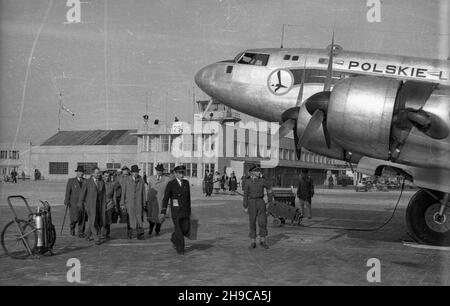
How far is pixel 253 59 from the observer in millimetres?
15594

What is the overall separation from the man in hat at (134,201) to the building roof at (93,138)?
61710 millimetres

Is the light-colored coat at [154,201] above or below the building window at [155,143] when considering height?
below

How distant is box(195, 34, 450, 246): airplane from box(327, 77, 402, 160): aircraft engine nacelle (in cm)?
2

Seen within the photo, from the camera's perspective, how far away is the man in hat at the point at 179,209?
10.2m

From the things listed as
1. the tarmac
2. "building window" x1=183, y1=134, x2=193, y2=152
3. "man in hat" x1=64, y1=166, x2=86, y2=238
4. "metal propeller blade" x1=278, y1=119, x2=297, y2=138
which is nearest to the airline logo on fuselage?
"metal propeller blade" x1=278, y1=119, x2=297, y2=138

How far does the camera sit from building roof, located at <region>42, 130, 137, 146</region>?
75.6 metres

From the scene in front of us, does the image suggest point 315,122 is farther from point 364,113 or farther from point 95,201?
point 95,201

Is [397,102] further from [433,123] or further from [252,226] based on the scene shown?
[252,226]

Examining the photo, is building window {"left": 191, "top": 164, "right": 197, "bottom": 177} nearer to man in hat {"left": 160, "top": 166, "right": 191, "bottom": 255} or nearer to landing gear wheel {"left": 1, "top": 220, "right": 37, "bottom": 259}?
landing gear wheel {"left": 1, "top": 220, "right": 37, "bottom": 259}

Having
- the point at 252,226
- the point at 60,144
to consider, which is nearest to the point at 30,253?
the point at 252,226

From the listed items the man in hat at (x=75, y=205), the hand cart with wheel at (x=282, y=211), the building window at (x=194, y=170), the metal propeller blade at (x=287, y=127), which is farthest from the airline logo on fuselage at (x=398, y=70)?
the building window at (x=194, y=170)

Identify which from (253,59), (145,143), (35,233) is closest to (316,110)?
(253,59)

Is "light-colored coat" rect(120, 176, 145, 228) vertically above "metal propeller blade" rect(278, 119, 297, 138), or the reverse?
"metal propeller blade" rect(278, 119, 297, 138)

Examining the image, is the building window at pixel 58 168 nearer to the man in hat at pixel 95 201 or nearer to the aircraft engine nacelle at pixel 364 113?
the man in hat at pixel 95 201
